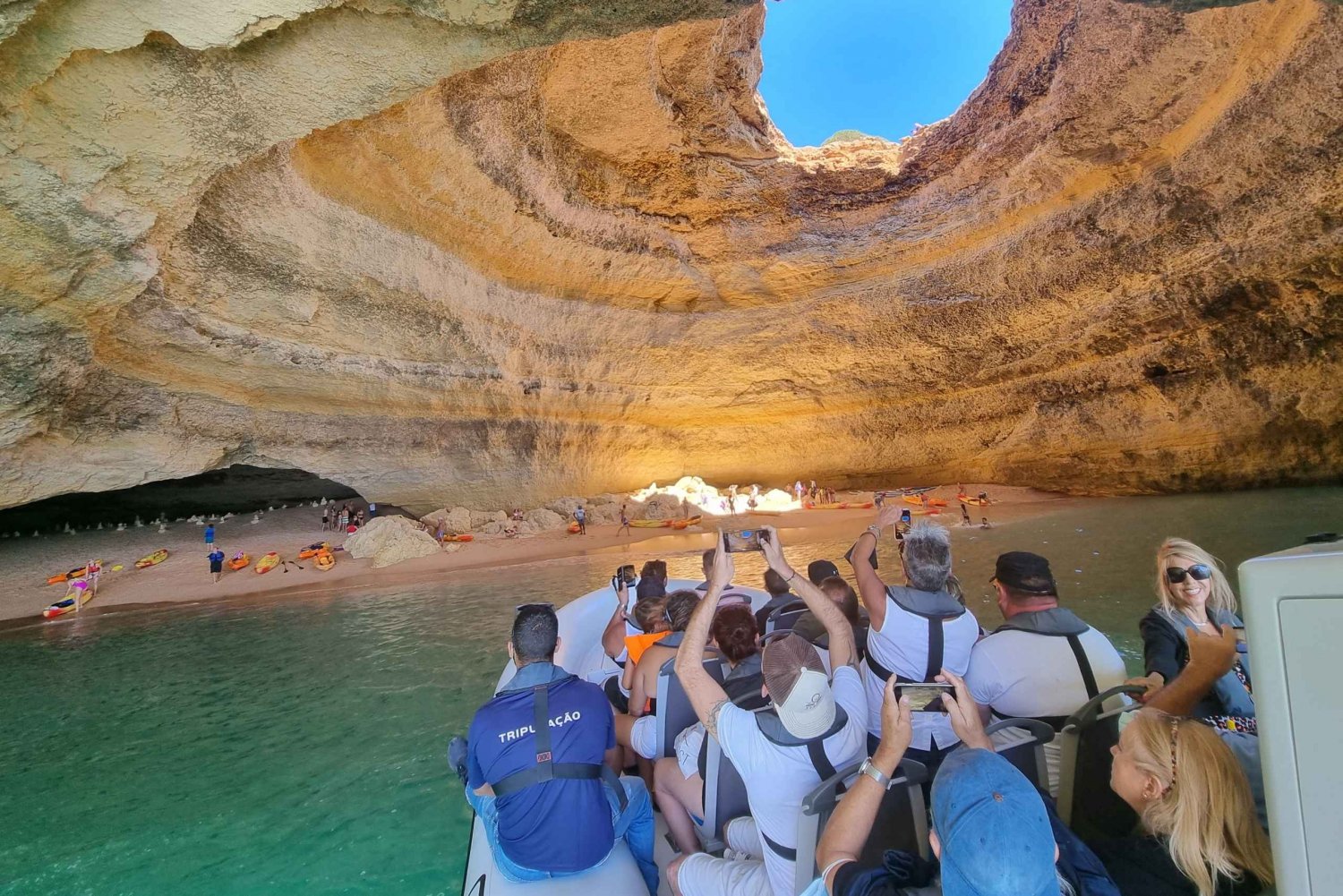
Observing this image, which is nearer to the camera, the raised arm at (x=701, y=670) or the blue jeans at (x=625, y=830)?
the raised arm at (x=701, y=670)

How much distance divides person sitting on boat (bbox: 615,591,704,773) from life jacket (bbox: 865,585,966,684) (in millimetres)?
845

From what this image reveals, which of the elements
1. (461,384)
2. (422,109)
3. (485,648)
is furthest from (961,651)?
(461,384)

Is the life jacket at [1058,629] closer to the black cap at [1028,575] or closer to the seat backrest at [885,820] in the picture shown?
the black cap at [1028,575]

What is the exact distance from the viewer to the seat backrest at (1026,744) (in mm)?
1739

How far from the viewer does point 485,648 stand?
6.57 meters

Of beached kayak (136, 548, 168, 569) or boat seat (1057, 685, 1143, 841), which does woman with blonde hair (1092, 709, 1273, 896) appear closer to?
boat seat (1057, 685, 1143, 841)

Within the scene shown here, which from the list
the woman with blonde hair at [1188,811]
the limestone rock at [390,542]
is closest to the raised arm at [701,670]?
the woman with blonde hair at [1188,811]

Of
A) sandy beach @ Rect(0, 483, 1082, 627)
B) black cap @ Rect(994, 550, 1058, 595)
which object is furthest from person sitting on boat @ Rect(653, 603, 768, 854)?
sandy beach @ Rect(0, 483, 1082, 627)

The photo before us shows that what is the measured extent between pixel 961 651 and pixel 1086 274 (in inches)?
492

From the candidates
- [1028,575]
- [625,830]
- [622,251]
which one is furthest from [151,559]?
[1028,575]

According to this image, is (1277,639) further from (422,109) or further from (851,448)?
(851,448)

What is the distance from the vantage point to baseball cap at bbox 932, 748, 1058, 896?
109 cm

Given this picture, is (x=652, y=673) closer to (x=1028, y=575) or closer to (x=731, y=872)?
(x=731, y=872)

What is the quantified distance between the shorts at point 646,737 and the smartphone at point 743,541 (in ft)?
2.72
